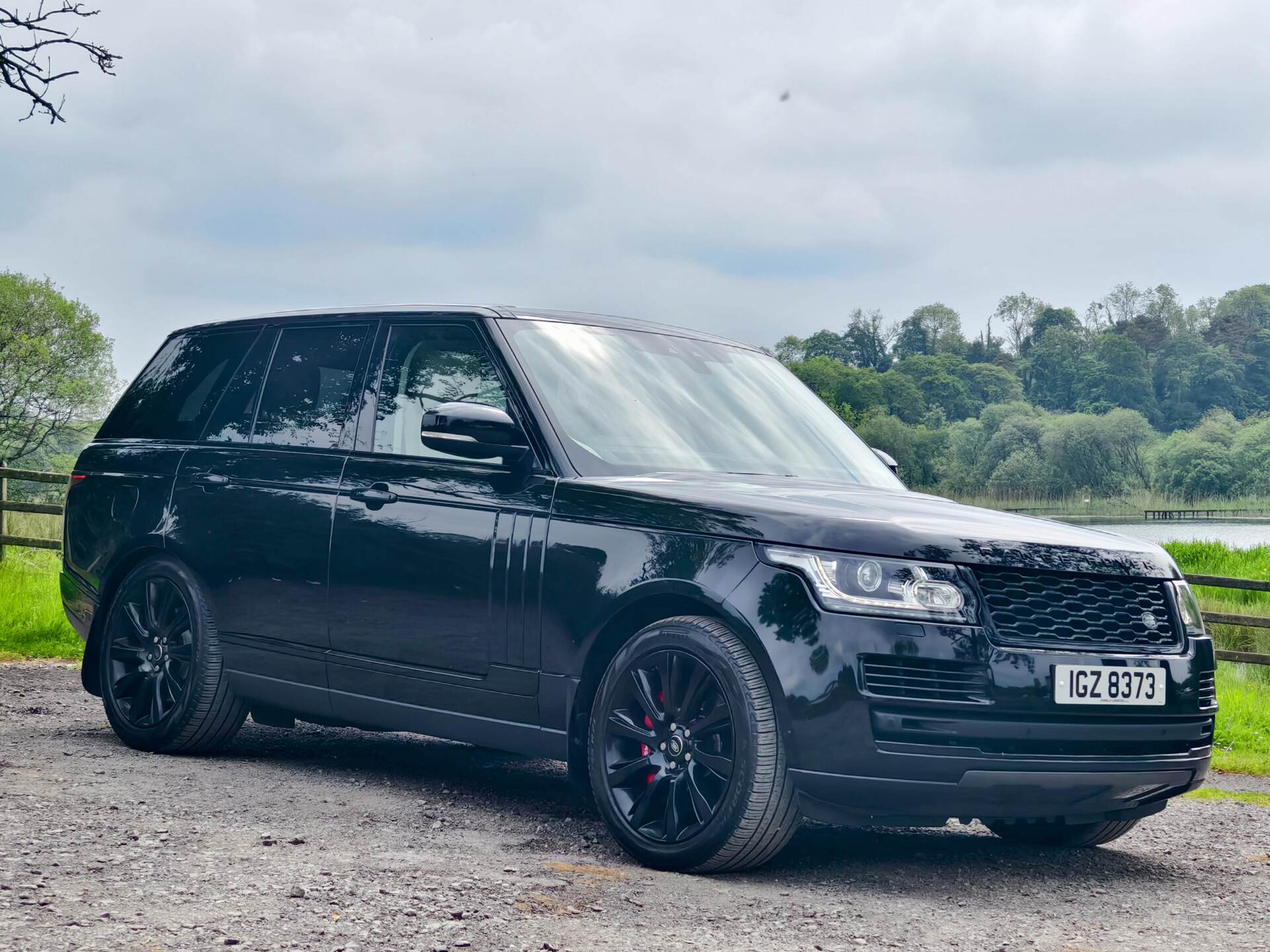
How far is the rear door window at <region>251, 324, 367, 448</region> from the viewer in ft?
20.8

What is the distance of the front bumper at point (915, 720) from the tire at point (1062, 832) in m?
1.18

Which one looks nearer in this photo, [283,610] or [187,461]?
[283,610]

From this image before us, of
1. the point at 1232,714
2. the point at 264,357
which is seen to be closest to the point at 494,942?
the point at 264,357

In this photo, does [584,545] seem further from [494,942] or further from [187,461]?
[187,461]

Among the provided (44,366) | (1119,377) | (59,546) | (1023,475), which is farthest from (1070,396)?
(59,546)

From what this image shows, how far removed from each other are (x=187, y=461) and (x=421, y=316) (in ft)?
5.34

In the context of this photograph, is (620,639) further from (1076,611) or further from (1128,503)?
(1128,503)

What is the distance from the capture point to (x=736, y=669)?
456cm

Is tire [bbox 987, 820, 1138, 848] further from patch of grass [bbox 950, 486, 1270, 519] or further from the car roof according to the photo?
patch of grass [bbox 950, 486, 1270, 519]

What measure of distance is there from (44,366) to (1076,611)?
182 ft

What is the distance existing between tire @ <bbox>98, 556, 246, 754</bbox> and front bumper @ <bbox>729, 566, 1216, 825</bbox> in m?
3.09

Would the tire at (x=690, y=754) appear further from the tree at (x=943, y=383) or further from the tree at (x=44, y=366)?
the tree at (x=943, y=383)

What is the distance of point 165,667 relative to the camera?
22.6 feet

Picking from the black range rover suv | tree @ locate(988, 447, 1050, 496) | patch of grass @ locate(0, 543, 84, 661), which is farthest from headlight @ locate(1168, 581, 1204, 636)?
tree @ locate(988, 447, 1050, 496)
